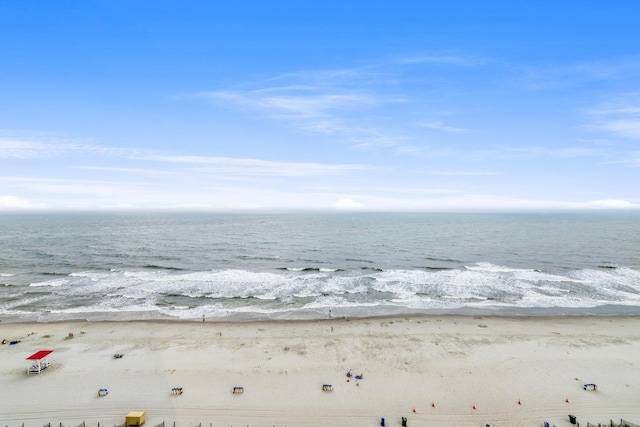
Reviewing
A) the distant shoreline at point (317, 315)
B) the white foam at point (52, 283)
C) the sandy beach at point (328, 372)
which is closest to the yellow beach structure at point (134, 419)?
the sandy beach at point (328, 372)

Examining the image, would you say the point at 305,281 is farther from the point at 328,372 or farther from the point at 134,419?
the point at 134,419

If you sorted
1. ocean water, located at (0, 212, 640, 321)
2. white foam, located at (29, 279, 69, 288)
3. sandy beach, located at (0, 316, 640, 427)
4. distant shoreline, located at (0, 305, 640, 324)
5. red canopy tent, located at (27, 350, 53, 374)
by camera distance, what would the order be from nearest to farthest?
sandy beach, located at (0, 316, 640, 427) < red canopy tent, located at (27, 350, 53, 374) < distant shoreline, located at (0, 305, 640, 324) < ocean water, located at (0, 212, 640, 321) < white foam, located at (29, 279, 69, 288)

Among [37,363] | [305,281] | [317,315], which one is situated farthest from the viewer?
[305,281]

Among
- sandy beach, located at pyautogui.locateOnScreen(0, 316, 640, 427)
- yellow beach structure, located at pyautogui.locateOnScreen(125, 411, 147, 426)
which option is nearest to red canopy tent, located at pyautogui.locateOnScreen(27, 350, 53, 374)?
sandy beach, located at pyautogui.locateOnScreen(0, 316, 640, 427)

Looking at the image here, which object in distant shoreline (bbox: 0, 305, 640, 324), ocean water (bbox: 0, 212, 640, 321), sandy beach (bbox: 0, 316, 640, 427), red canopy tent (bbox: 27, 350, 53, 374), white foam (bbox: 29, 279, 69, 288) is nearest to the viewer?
sandy beach (bbox: 0, 316, 640, 427)

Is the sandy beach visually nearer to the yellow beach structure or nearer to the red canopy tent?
the red canopy tent

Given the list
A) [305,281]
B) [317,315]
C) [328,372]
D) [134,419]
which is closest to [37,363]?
[134,419]

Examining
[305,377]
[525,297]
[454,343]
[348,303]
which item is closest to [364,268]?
[348,303]

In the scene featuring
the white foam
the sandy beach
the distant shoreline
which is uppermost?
the white foam
